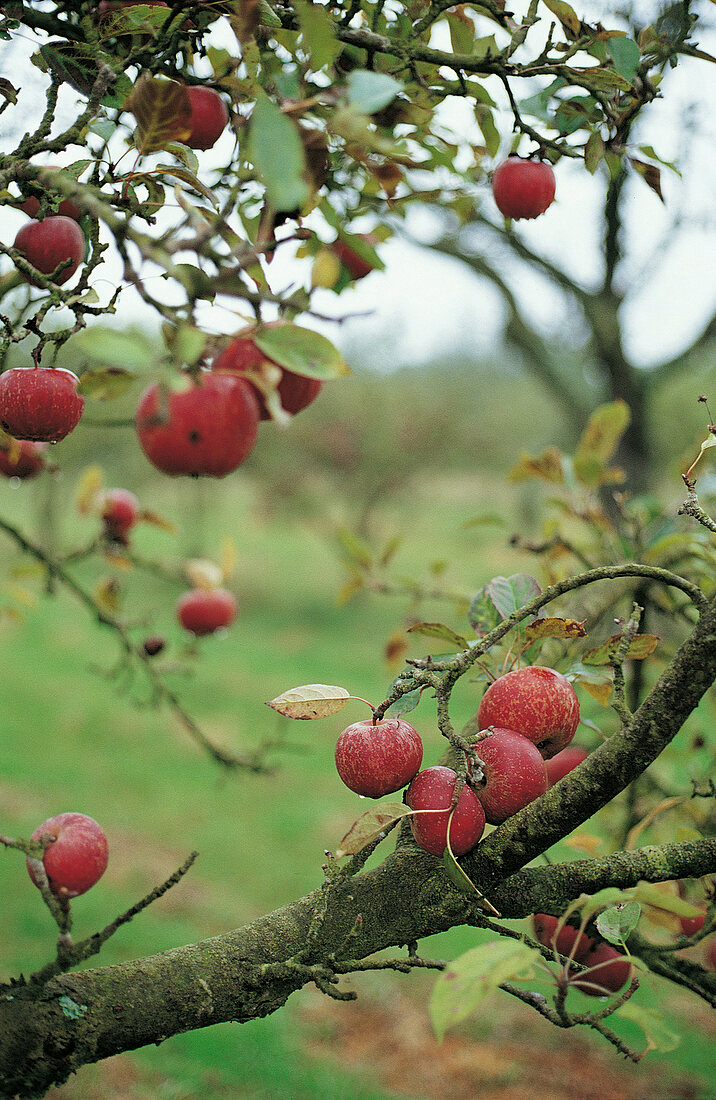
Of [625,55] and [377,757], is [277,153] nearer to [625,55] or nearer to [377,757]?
[377,757]

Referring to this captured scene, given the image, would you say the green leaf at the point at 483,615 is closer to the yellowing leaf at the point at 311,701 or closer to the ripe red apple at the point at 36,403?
the yellowing leaf at the point at 311,701

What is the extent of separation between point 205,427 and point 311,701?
0.28 metres

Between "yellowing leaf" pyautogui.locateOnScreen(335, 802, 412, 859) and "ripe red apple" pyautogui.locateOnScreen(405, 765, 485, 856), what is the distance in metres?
0.03

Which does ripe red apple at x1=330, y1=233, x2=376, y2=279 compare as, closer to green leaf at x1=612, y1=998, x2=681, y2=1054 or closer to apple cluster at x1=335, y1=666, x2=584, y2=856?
apple cluster at x1=335, y1=666, x2=584, y2=856

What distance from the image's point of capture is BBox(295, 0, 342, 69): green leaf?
21.4 inches

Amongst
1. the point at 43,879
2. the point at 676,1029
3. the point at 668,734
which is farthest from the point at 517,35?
the point at 676,1029

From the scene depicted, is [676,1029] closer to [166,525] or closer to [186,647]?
[186,647]

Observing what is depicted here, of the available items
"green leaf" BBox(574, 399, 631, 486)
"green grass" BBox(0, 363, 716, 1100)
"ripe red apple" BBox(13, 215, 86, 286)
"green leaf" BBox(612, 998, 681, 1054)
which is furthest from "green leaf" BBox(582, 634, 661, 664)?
"green leaf" BBox(574, 399, 631, 486)

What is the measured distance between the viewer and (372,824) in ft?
2.36

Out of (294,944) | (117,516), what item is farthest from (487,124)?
(117,516)

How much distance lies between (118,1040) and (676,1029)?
3455 mm

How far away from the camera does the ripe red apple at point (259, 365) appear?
0.69 metres

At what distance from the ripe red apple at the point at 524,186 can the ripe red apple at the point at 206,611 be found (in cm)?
137

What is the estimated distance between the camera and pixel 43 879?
31.8 inches
